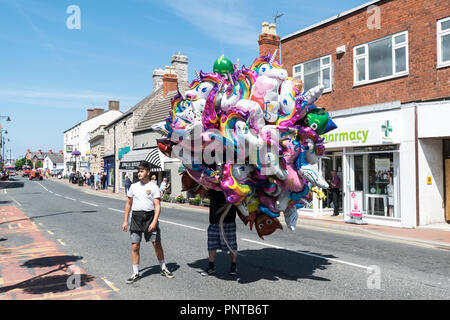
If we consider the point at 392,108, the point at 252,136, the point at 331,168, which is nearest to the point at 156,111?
the point at 331,168

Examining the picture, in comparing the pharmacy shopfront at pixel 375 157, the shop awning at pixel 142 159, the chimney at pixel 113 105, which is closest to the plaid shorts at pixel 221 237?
the pharmacy shopfront at pixel 375 157

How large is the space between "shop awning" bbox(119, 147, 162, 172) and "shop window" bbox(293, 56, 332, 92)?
1228cm

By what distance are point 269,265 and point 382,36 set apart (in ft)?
36.6

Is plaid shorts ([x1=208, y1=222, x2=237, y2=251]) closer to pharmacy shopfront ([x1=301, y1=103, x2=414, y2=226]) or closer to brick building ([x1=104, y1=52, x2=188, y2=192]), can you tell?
pharmacy shopfront ([x1=301, y1=103, x2=414, y2=226])

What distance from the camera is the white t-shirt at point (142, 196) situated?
5.88 m

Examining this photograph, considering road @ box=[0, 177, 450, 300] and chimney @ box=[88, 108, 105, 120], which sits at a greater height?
chimney @ box=[88, 108, 105, 120]

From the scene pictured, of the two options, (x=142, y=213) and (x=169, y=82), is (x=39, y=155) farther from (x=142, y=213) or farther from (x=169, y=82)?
(x=142, y=213)

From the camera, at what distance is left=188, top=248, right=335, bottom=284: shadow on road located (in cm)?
620

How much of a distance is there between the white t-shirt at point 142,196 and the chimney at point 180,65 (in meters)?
28.4

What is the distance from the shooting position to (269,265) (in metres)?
6.97

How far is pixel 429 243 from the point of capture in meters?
9.98

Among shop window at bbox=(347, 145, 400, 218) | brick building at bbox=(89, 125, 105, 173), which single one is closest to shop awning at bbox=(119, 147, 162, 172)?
shop window at bbox=(347, 145, 400, 218)
